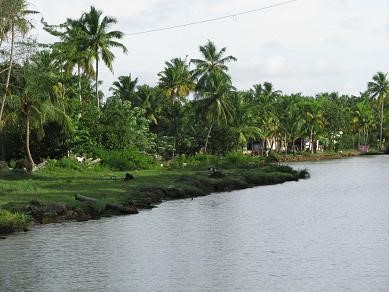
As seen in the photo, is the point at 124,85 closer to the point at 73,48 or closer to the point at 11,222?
the point at 73,48

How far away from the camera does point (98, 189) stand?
121 feet

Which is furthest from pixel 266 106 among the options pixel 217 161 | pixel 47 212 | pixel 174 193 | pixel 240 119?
pixel 47 212

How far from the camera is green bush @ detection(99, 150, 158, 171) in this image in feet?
176

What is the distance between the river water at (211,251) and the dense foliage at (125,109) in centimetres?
1487

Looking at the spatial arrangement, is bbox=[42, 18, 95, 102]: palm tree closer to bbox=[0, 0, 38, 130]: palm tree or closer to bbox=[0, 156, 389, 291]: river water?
bbox=[0, 0, 38, 130]: palm tree

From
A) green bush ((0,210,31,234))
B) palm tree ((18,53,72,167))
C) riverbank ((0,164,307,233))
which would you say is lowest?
green bush ((0,210,31,234))

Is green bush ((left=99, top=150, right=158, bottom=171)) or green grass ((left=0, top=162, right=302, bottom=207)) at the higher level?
green bush ((left=99, top=150, right=158, bottom=171))

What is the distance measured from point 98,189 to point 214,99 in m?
37.2

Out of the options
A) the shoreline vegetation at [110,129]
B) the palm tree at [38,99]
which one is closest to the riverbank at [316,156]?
the shoreline vegetation at [110,129]

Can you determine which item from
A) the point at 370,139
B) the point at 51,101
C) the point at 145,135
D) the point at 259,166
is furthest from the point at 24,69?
the point at 370,139

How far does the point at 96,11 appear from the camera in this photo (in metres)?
56.8

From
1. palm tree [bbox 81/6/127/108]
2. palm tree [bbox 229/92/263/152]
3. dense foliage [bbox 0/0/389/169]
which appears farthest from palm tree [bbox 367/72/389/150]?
palm tree [bbox 81/6/127/108]

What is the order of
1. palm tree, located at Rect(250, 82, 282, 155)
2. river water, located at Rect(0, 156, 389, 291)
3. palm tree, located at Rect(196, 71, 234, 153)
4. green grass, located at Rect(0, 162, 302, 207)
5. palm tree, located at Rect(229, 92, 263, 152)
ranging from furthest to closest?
palm tree, located at Rect(250, 82, 282, 155) → palm tree, located at Rect(229, 92, 263, 152) → palm tree, located at Rect(196, 71, 234, 153) → green grass, located at Rect(0, 162, 302, 207) → river water, located at Rect(0, 156, 389, 291)

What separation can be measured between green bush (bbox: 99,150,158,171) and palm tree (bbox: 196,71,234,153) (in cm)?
1813
